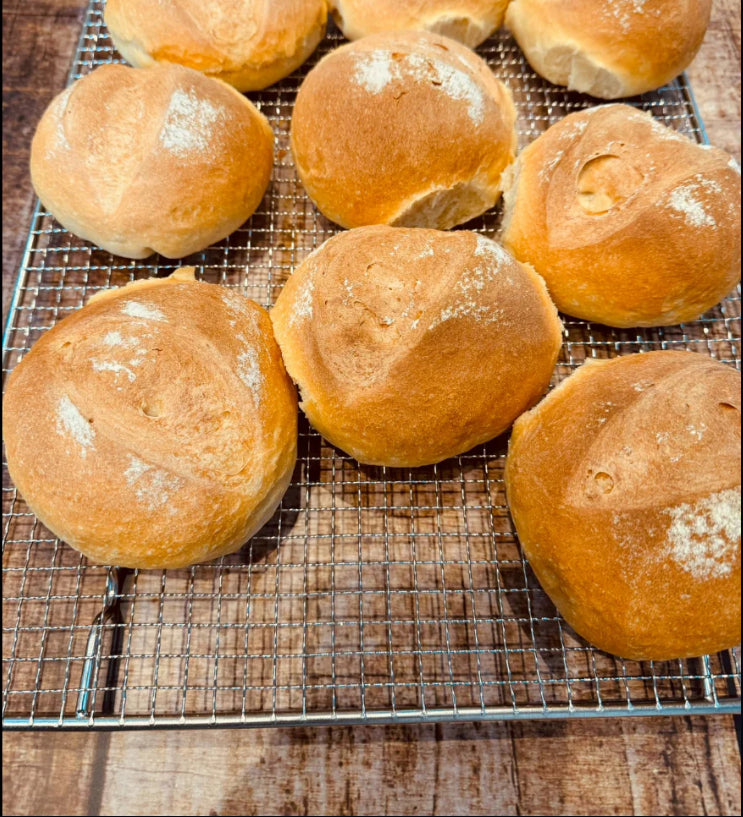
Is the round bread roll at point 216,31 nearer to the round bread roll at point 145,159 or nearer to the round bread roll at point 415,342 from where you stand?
the round bread roll at point 145,159

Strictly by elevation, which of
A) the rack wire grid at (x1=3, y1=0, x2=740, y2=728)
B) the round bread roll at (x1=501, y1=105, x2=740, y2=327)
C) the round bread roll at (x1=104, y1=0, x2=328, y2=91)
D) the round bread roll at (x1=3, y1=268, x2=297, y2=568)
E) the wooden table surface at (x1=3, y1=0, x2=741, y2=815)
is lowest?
the wooden table surface at (x1=3, y1=0, x2=741, y2=815)

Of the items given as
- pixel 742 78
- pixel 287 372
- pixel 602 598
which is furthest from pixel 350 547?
pixel 742 78

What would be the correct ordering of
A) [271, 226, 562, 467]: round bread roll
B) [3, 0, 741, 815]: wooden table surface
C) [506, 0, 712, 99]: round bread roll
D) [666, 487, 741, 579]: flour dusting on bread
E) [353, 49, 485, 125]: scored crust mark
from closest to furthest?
[666, 487, 741, 579]: flour dusting on bread
[271, 226, 562, 467]: round bread roll
[3, 0, 741, 815]: wooden table surface
[353, 49, 485, 125]: scored crust mark
[506, 0, 712, 99]: round bread roll

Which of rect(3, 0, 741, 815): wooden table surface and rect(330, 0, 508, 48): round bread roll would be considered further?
rect(330, 0, 508, 48): round bread roll

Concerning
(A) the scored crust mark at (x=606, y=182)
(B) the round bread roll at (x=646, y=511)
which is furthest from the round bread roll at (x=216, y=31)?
(B) the round bread roll at (x=646, y=511)

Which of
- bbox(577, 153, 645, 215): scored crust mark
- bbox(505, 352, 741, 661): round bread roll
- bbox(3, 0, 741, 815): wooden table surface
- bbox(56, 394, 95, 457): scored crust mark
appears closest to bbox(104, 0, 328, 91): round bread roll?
bbox(577, 153, 645, 215): scored crust mark

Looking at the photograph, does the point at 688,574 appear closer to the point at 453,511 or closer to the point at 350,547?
the point at 453,511

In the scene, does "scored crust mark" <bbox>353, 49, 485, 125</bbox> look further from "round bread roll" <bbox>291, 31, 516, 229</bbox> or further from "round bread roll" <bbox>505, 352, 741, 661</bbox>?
"round bread roll" <bbox>505, 352, 741, 661</bbox>

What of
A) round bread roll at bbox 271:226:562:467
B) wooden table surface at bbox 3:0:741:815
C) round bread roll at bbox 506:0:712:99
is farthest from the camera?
round bread roll at bbox 506:0:712:99
